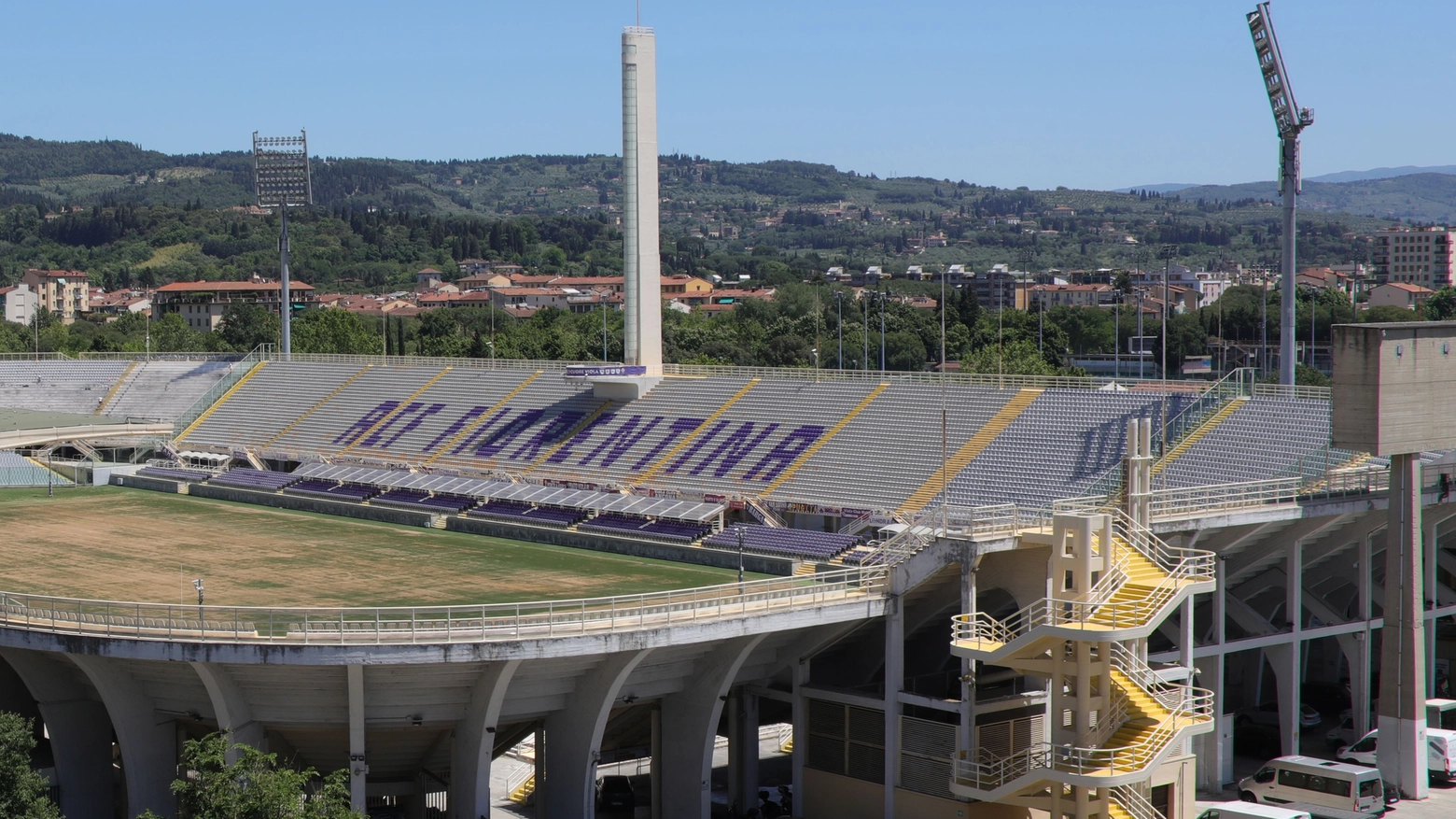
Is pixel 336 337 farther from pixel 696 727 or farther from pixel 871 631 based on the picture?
A: pixel 696 727

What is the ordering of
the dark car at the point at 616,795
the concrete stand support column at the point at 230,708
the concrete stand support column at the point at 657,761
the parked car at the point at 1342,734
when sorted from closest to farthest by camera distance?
the concrete stand support column at the point at 230,708 → the concrete stand support column at the point at 657,761 → the dark car at the point at 616,795 → the parked car at the point at 1342,734

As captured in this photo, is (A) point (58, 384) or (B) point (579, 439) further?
(A) point (58, 384)

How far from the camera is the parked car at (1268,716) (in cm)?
4566

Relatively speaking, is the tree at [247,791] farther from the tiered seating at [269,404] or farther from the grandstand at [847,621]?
the tiered seating at [269,404]

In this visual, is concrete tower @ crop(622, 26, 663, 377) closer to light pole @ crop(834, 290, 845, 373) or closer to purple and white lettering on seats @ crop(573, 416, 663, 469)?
purple and white lettering on seats @ crop(573, 416, 663, 469)

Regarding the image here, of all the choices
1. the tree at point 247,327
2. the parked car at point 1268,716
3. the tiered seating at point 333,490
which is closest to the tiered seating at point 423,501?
the tiered seating at point 333,490

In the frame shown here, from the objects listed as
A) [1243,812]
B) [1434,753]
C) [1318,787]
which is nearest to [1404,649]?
[1434,753]

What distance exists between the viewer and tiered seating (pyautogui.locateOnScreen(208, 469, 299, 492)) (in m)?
65.4

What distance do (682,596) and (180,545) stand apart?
20055 millimetres

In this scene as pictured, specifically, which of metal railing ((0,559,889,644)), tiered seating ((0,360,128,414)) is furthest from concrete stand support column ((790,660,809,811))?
tiered seating ((0,360,128,414))

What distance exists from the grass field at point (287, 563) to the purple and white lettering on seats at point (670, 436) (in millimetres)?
7062

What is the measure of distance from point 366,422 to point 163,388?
66.9 ft

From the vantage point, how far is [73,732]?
39344mm

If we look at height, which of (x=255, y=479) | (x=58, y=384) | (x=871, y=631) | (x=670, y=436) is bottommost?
(x=871, y=631)
